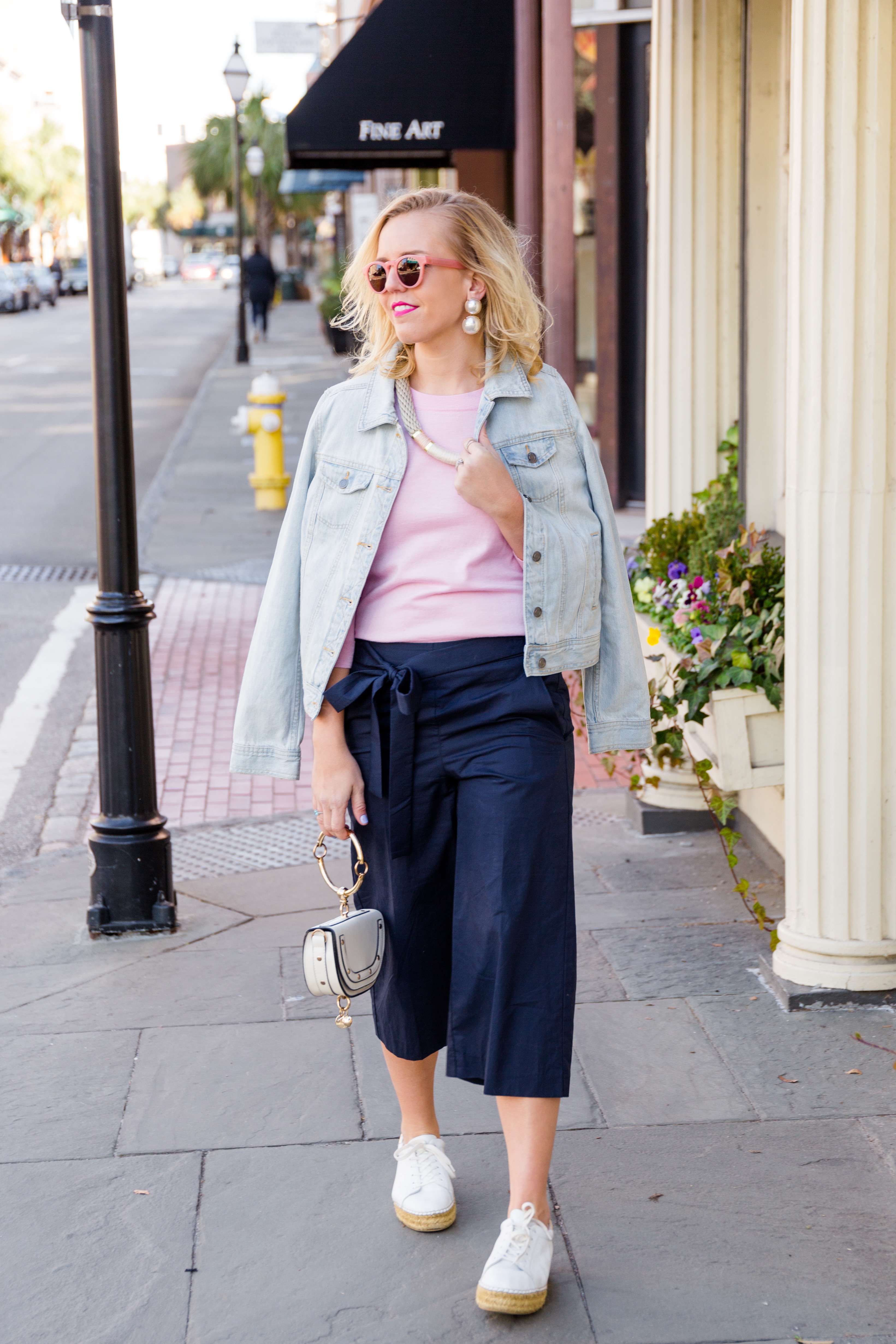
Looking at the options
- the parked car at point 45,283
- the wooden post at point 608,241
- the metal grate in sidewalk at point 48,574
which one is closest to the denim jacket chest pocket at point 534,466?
the wooden post at point 608,241

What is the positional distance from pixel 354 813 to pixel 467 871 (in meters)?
0.25

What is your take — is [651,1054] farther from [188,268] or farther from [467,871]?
[188,268]

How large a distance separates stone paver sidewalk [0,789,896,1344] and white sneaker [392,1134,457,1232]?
0.03 metres

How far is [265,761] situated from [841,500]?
1626mm

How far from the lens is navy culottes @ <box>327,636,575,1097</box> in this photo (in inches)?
109

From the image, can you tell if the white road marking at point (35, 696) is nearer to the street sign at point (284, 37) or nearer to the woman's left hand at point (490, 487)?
the woman's left hand at point (490, 487)

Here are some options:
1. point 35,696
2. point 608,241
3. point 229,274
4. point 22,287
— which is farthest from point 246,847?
point 229,274

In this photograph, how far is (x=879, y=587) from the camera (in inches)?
147

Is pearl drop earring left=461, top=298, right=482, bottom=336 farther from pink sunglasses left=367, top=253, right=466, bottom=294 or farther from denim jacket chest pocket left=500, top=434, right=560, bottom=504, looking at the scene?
denim jacket chest pocket left=500, top=434, right=560, bottom=504

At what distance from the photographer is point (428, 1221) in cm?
297

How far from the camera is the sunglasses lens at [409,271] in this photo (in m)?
2.72

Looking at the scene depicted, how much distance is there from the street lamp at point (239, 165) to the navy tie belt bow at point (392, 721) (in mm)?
26123

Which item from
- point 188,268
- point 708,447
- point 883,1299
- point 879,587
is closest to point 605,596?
point 879,587

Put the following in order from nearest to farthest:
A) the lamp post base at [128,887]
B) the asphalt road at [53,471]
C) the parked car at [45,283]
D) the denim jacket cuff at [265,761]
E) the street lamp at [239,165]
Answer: the denim jacket cuff at [265,761] < the lamp post base at [128,887] < the asphalt road at [53,471] < the street lamp at [239,165] < the parked car at [45,283]
